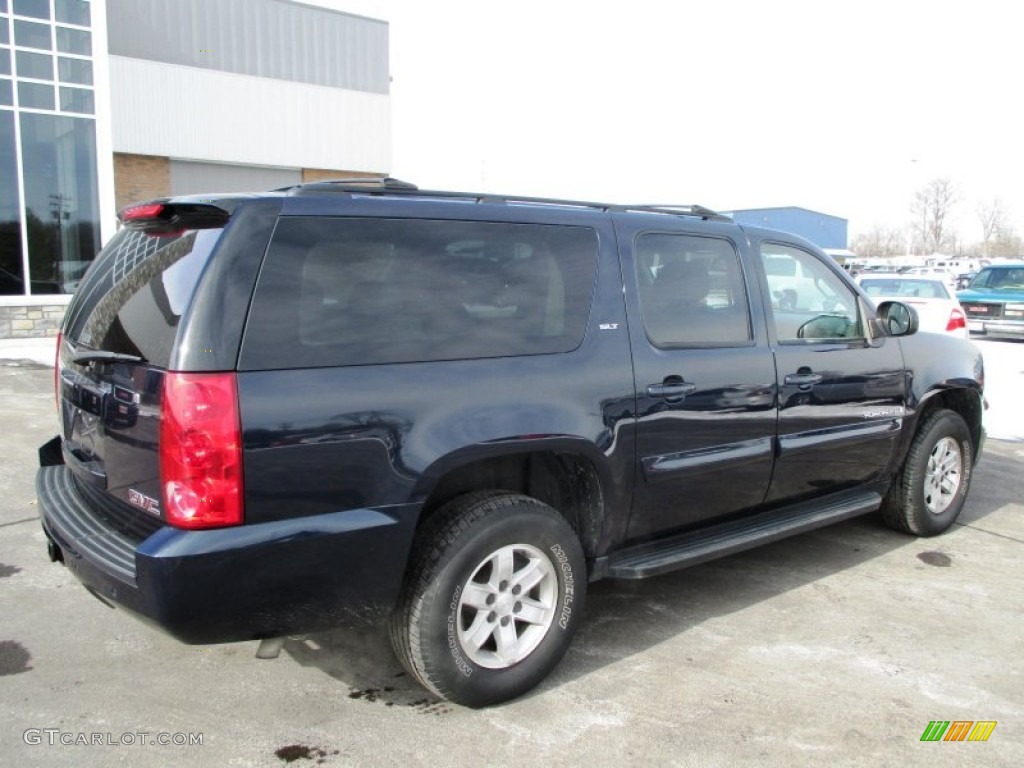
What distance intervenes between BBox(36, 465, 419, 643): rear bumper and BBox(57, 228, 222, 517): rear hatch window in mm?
182

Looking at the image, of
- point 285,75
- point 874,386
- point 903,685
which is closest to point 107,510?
point 903,685

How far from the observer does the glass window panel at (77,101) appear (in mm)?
13972

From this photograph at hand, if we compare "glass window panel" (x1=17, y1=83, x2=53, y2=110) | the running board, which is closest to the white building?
"glass window panel" (x1=17, y1=83, x2=53, y2=110)

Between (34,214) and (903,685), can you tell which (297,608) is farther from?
(34,214)

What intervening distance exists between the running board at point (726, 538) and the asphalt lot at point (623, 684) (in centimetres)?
38

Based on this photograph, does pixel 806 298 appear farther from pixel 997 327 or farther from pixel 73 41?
pixel 997 327

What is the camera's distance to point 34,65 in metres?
13.5

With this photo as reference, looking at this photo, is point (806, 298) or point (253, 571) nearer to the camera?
point (253, 571)

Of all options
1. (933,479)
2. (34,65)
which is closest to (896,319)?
(933,479)

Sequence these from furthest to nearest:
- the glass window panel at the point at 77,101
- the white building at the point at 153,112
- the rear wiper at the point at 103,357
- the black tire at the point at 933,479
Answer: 1. the glass window panel at the point at 77,101
2. the white building at the point at 153,112
3. the black tire at the point at 933,479
4. the rear wiper at the point at 103,357

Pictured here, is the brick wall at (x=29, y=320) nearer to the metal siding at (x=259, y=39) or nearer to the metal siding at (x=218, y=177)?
the metal siding at (x=218, y=177)

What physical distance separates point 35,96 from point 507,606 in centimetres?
1421

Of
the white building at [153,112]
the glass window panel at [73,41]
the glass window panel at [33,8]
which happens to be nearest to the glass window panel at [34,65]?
the white building at [153,112]

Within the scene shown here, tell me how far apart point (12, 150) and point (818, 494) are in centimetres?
1394
